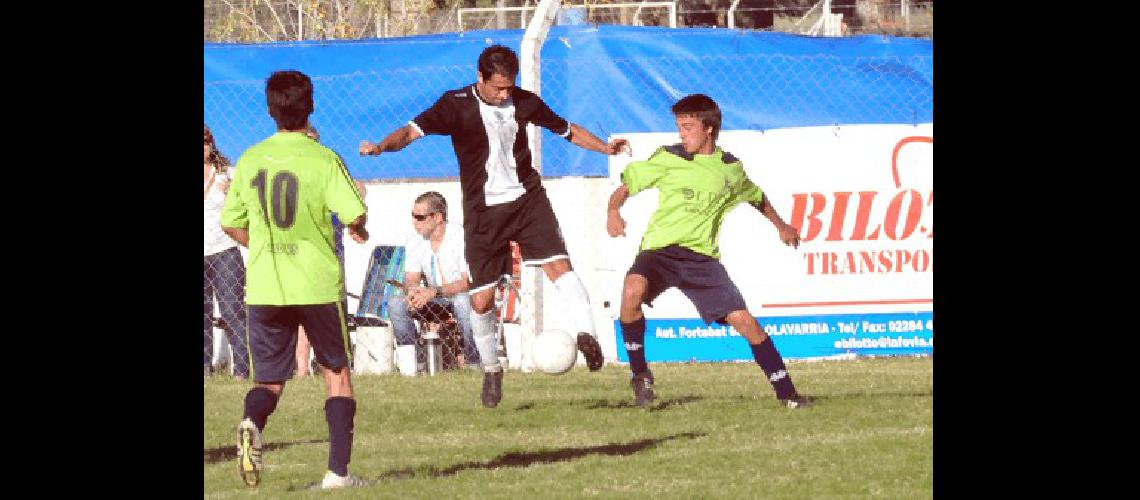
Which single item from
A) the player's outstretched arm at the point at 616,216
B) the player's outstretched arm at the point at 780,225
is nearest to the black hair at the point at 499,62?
the player's outstretched arm at the point at 616,216

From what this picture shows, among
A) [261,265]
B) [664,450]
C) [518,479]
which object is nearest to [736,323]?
[664,450]

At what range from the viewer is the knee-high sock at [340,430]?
9.62 m

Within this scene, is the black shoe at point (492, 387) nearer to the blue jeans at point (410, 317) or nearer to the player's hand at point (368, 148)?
the player's hand at point (368, 148)

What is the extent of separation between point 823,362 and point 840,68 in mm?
2462

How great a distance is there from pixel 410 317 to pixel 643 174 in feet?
11.0

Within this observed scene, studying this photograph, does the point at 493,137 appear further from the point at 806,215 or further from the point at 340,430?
the point at 340,430

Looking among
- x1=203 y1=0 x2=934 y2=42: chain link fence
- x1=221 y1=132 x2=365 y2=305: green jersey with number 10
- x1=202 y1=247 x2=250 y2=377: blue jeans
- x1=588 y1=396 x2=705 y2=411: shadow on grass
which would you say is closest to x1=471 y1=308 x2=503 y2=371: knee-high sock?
x1=588 y1=396 x2=705 y2=411: shadow on grass

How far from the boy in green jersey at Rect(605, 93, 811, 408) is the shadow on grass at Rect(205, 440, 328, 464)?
2.31m

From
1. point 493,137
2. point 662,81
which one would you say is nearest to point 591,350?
point 493,137

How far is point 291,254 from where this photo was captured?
9.59 m

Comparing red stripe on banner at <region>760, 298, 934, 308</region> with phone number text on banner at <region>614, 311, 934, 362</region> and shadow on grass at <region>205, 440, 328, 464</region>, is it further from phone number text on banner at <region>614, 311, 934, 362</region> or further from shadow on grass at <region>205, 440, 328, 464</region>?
shadow on grass at <region>205, 440, 328, 464</region>

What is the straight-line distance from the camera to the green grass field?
9875 millimetres

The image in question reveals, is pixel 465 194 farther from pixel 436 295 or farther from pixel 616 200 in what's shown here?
pixel 436 295
